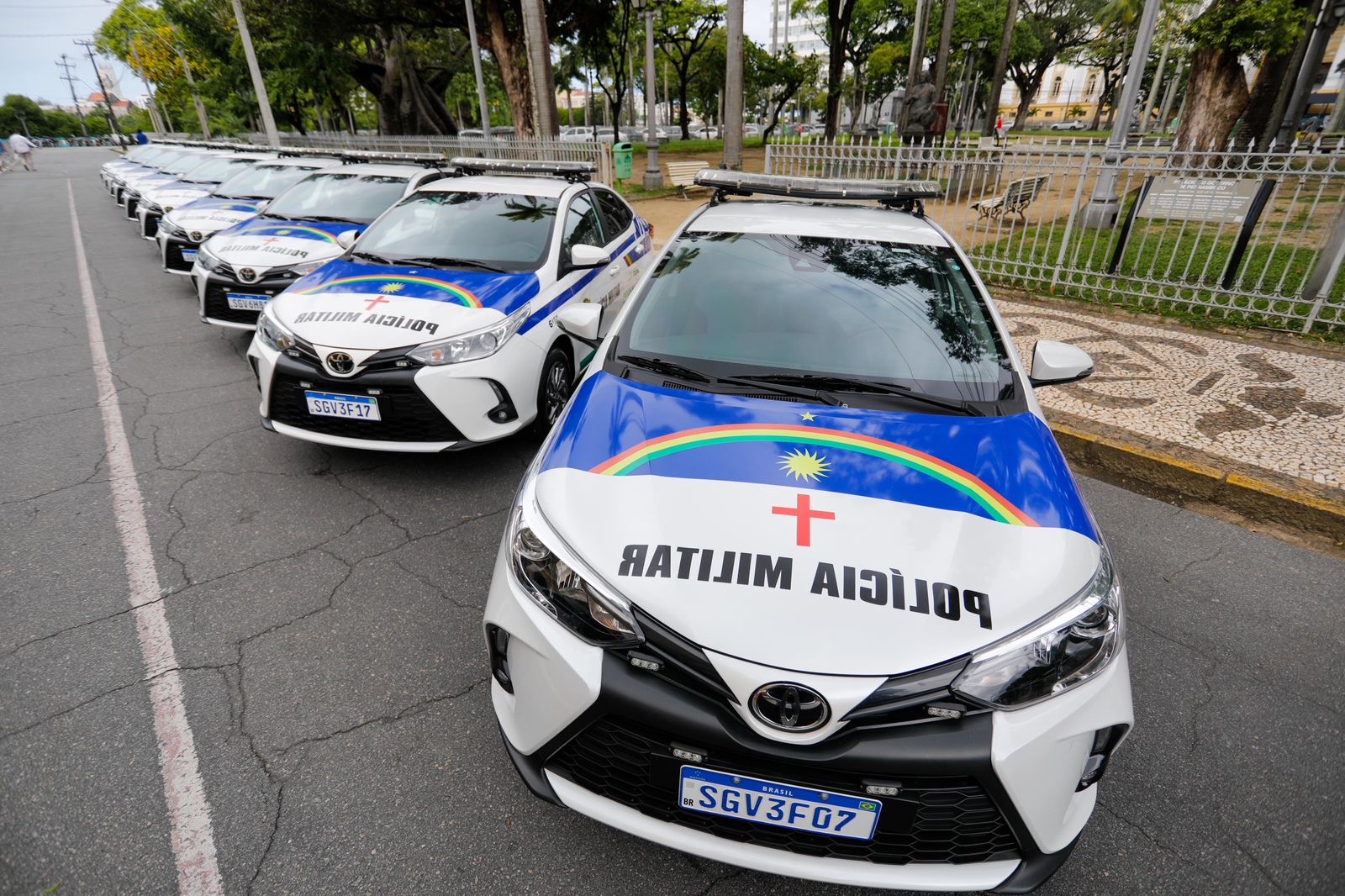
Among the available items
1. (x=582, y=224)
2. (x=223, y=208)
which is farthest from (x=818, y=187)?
(x=223, y=208)

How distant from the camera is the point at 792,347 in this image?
2.42 meters

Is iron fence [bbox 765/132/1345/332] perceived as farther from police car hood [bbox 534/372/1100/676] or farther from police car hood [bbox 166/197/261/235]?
police car hood [bbox 166/197/261/235]

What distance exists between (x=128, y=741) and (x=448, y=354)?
80.6 inches

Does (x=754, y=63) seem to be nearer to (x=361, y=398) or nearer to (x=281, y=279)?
(x=281, y=279)

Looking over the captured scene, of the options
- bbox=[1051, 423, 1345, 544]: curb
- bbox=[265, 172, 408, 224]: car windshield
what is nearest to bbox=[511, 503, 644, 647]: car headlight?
bbox=[1051, 423, 1345, 544]: curb

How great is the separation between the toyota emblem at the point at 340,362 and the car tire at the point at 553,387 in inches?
39.4

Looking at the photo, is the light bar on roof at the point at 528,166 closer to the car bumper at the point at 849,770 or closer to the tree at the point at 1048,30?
the car bumper at the point at 849,770

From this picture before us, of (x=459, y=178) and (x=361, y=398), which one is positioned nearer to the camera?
(x=361, y=398)

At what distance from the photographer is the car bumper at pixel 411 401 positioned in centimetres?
339

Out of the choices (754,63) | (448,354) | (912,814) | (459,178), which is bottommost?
(912,814)

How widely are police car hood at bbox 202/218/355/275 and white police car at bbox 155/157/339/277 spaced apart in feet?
3.93

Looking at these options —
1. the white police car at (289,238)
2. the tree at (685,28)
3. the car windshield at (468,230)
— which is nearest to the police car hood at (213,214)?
the white police car at (289,238)

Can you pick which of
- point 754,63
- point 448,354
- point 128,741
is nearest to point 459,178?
point 448,354

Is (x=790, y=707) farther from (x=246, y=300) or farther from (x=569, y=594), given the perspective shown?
(x=246, y=300)
